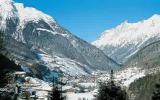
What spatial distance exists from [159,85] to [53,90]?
31.6 feet

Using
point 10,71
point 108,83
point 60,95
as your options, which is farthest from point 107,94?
point 10,71

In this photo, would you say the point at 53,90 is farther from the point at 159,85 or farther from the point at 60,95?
the point at 159,85

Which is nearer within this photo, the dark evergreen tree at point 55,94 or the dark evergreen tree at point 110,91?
the dark evergreen tree at point 55,94

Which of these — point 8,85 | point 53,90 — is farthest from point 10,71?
point 53,90

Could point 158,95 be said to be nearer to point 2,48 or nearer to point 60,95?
point 60,95

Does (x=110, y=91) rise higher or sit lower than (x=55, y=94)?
higher

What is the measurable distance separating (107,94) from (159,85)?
17.8ft

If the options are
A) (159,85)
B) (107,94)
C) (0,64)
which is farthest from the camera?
(107,94)

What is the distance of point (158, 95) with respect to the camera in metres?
39.8

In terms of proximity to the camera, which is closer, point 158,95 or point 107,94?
point 158,95

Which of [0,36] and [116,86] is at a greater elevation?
[0,36]

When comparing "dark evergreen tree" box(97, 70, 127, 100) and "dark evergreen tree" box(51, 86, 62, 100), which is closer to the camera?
"dark evergreen tree" box(51, 86, 62, 100)

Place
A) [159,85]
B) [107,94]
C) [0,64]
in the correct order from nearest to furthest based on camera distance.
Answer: [0,64] < [159,85] < [107,94]

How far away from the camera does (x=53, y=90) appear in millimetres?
43031
